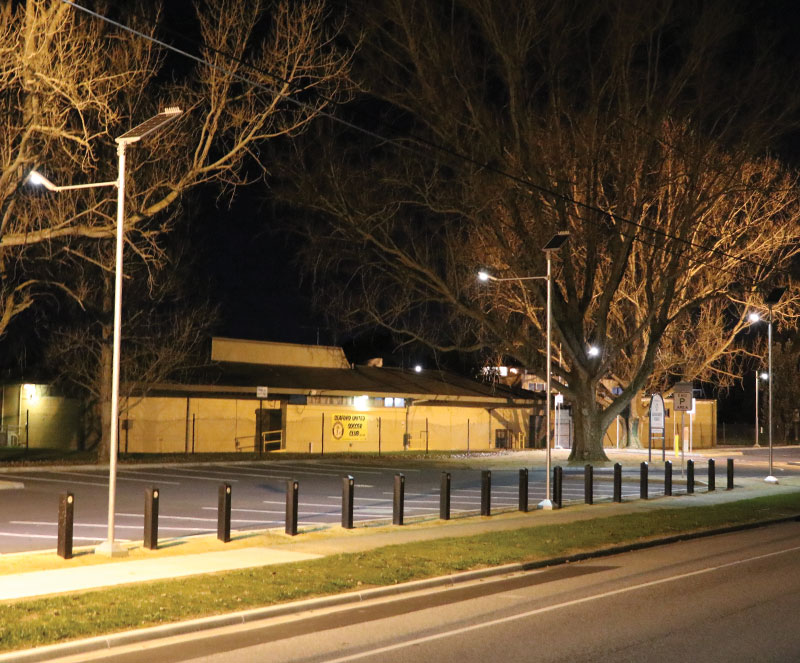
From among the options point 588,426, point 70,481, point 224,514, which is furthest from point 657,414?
point 224,514

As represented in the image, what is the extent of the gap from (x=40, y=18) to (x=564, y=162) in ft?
57.5

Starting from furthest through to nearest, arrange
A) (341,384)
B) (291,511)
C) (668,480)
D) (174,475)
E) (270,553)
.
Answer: (341,384)
(174,475)
(668,480)
(291,511)
(270,553)

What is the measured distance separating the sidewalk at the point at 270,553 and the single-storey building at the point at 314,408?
17.9 metres

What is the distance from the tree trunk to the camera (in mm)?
36844

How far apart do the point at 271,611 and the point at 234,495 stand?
1240cm

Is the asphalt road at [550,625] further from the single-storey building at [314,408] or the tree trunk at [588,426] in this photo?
the single-storey building at [314,408]

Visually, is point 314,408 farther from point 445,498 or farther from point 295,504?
point 295,504

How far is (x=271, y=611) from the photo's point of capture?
33.9 ft

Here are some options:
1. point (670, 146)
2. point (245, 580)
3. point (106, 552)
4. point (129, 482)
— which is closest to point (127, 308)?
point (129, 482)

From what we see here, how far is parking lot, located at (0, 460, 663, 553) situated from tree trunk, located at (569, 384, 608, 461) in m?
3.29

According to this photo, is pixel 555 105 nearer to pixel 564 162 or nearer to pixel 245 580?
pixel 564 162

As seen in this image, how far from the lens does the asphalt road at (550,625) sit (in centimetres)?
852

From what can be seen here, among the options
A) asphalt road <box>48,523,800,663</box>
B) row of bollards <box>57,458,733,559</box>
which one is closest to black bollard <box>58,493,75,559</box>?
row of bollards <box>57,458,733,559</box>

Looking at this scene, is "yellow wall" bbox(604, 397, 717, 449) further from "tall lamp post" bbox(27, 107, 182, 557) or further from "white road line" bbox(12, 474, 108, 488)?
"tall lamp post" bbox(27, 107, 182, 557)
